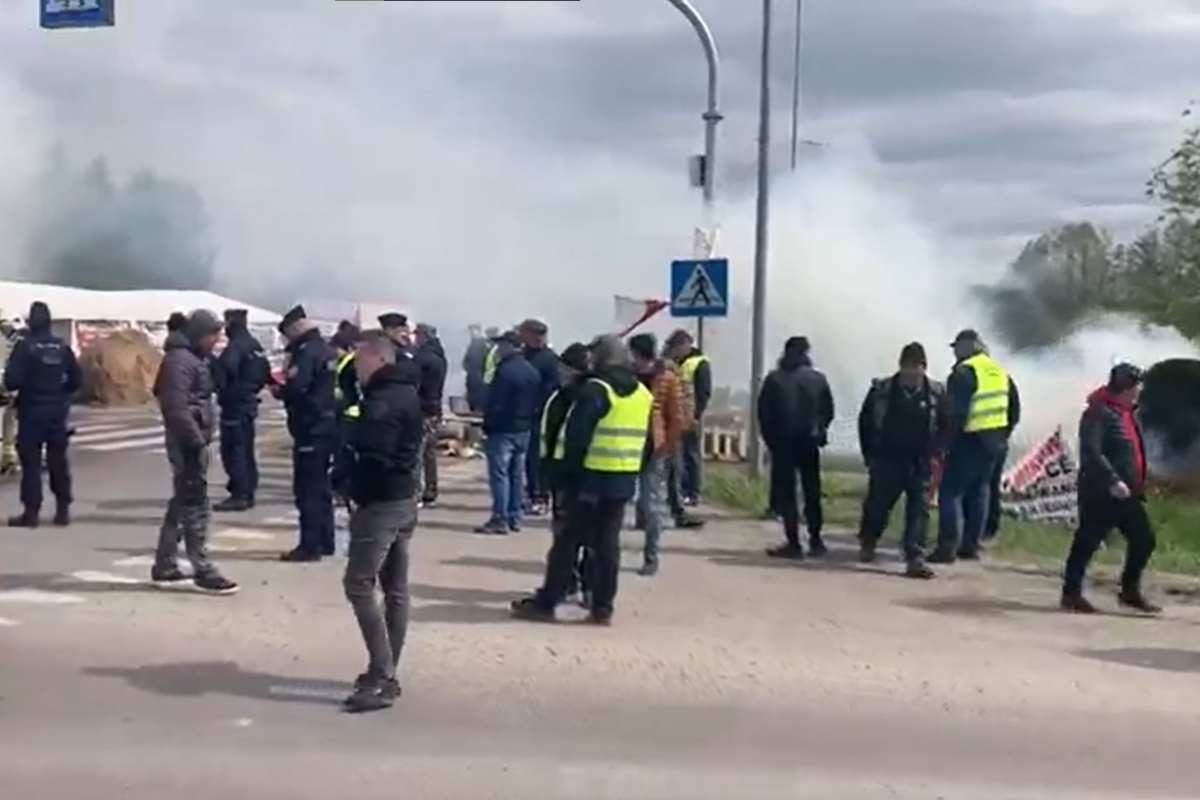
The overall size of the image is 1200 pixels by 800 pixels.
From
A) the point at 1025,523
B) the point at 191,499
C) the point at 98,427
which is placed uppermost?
the point at 191,499

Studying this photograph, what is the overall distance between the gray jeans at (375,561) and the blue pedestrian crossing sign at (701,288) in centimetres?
960

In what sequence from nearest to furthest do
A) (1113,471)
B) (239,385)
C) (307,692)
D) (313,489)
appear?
(307,692)
(1113,471)
(313,489)
(239,385)

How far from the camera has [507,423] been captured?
1362 cm

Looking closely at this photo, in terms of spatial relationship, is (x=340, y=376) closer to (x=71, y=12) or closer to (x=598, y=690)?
(x=598, y=690)

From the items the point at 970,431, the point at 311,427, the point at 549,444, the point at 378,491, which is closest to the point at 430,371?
the point at 311,427

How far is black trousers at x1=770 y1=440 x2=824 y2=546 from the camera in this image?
12953mm

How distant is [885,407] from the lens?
12.2 meters

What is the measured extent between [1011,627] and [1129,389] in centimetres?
180

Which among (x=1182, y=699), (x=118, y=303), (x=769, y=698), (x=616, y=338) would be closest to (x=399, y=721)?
(x=769, y=698)

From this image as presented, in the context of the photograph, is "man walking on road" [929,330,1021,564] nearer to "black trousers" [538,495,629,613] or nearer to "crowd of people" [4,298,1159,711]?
"crowd of people" [4,298,1159,711]

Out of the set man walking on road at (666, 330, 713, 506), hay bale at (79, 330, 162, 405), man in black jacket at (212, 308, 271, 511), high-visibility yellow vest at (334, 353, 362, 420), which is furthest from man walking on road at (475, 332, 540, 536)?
hay bale at (79, 330, 162, 405)

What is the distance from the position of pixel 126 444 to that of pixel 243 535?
1200 centimetres

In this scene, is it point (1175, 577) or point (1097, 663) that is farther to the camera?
point (1175, 577)

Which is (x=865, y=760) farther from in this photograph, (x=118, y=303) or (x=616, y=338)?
(x=118, y=303)
